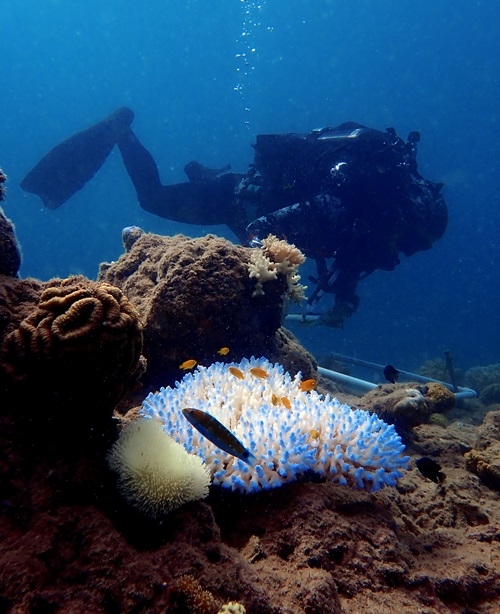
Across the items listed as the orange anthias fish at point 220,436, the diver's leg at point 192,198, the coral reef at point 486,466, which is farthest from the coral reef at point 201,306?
the diver's leg at point 192,198

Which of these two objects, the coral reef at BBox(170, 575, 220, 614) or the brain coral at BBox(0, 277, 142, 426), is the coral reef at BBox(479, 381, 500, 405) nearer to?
the coral reef at BBox(170, 575, 220, 614)

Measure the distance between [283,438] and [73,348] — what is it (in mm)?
1455

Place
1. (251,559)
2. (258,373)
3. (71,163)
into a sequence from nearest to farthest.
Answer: (251,559), (258,373), (71,163)

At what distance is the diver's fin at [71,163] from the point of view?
1199 centimetres

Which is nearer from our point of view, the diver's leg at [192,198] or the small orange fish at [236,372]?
the small orange fish at [236,372]

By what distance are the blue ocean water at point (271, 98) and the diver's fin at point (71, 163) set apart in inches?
2772

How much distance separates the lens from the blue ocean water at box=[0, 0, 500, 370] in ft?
329

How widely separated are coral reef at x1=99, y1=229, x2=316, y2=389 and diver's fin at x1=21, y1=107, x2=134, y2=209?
953 cm

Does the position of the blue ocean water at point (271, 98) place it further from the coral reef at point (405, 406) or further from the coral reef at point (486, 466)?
the coral reef at point (486, 466)

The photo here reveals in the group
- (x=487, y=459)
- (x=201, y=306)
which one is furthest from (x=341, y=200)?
(x=487, y=459)

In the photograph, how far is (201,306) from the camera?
4074 millimetres

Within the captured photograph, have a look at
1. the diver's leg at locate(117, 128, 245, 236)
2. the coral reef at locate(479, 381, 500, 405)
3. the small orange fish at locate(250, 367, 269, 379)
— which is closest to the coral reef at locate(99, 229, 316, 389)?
the small orange fish at locate(250, 367, 269, 379)

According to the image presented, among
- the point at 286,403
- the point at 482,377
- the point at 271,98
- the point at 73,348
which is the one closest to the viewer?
the point at 73,348

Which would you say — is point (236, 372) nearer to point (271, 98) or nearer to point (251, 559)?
point (251, 559)
